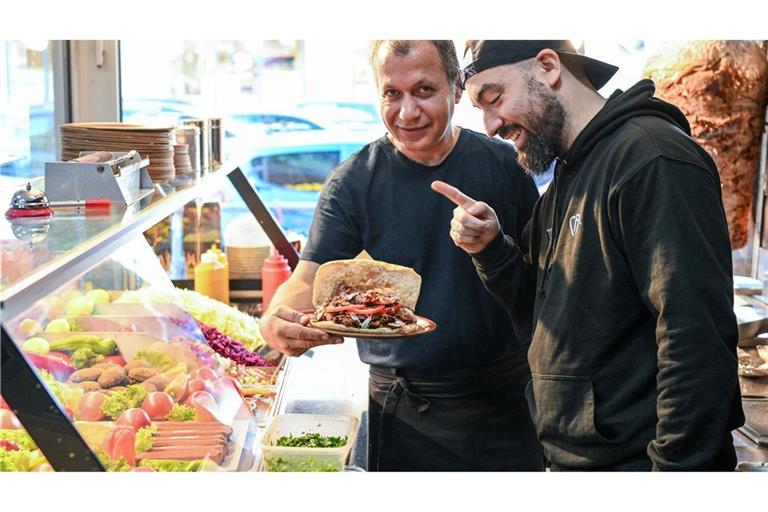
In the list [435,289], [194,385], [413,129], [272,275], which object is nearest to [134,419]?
[194,385]

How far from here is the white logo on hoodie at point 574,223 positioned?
2.41 meters

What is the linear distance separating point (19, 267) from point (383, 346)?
161 cm

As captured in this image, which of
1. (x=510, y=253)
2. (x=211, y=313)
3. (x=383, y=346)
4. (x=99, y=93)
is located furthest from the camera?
(x=99, y=93)

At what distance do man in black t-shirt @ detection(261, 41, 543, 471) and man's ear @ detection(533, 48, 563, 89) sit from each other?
31.2 inches

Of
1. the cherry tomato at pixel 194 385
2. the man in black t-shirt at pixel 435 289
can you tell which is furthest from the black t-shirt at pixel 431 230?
the cherry tomato at pixel 194 385

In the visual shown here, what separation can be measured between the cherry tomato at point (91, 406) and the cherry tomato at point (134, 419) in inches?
2.4

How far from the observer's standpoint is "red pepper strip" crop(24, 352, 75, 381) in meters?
2.76

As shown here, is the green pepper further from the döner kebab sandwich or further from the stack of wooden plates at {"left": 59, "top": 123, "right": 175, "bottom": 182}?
the stack of wooden plates at {"left": 59, "top": 123, "right": 175, "bottom": 182}

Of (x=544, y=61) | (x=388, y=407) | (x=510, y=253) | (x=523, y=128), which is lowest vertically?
(x=388, y=407)

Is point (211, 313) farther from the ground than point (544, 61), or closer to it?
closer to it

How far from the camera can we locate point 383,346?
3.54 m

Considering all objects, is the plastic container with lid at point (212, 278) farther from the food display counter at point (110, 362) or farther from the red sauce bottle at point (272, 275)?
the food display counter at point (110, 362)
